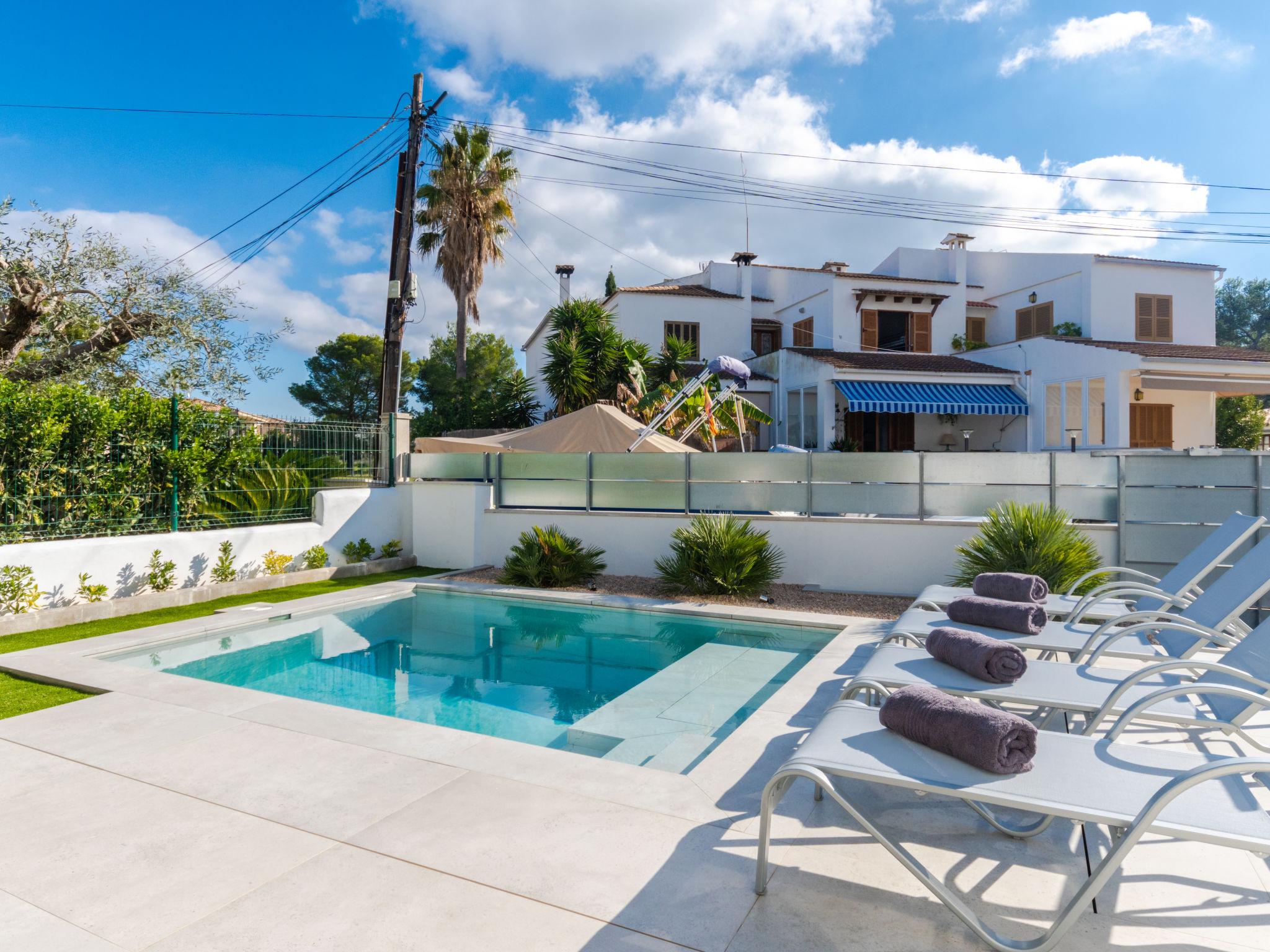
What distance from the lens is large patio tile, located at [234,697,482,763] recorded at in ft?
16.2

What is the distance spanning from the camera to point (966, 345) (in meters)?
30.2

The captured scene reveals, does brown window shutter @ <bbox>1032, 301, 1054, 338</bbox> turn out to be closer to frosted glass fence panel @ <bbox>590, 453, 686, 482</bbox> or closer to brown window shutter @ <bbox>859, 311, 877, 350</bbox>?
brown window shutter @ <bbox>859, 311, 877, 350</bbox>

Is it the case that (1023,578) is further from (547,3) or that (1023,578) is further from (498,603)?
(547,3)

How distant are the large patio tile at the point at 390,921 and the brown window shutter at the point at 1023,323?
3279cm

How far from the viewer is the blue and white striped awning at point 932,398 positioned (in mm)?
23797

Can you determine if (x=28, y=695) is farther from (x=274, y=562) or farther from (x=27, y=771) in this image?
(x=274, y=562)

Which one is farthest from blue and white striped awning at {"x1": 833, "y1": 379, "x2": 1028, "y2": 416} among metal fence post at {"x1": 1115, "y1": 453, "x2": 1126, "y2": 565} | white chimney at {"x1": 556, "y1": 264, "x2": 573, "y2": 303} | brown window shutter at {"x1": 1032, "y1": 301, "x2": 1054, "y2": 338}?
white chimney at {"x1": 556, "y1": 264, "x2": 573, "y2": 303}

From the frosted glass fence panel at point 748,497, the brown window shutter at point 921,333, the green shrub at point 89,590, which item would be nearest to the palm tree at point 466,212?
the brown window shutter at point 921,333

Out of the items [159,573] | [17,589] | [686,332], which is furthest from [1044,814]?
[686,332]

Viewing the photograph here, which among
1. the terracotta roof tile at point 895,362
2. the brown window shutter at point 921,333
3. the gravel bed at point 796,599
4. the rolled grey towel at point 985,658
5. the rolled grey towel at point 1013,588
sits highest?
the brown window shutter at point 921,333

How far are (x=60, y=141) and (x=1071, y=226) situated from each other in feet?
107

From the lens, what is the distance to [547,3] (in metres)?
14.3

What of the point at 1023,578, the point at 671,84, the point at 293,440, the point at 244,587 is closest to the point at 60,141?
the point at 293,440

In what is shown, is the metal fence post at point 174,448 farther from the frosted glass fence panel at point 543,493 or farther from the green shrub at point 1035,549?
the green shrub at point 1035,549
